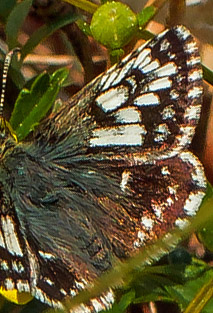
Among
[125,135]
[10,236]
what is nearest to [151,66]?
[125,135]

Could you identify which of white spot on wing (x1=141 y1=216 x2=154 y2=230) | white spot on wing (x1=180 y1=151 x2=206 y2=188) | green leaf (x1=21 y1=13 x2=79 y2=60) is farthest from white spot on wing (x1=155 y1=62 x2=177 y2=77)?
green leaf (x1=21 y1=13 x2=79 y2=60)

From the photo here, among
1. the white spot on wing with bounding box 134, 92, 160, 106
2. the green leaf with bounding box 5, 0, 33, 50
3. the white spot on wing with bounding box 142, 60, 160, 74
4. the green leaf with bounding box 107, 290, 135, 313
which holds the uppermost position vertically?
the green leaf with bounding box 5, 0, 33, 50

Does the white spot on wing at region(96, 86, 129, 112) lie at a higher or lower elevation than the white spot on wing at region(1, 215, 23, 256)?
higher

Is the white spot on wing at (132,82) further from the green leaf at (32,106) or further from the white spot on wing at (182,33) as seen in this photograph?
the green leaf at (32,106)

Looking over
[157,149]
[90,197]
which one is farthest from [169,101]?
[90,197]

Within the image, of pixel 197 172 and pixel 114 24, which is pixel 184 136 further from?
pixel 114 24

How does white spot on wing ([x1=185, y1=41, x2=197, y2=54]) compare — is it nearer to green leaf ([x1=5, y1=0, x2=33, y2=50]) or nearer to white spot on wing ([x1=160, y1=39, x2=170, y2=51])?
white spot on wing ([x1=160, y1=39, x2=170, y2=51])
